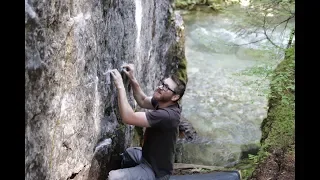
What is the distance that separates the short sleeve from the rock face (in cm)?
52

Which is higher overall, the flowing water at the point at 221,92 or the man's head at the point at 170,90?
the man's head at the point at 170,90

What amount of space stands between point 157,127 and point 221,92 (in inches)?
372

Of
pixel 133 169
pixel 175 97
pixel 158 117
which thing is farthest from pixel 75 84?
pixel 133 169

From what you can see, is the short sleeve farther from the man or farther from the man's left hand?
the man's left hand

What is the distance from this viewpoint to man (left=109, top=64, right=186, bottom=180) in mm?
4027

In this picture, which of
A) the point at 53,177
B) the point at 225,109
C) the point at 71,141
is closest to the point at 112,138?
the point at 71,141

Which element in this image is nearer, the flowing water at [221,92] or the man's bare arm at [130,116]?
the man's bare arm at [130,116]

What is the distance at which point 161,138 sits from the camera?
4.26 m

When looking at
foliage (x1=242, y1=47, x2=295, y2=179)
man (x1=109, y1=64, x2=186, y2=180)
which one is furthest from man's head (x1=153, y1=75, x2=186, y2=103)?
foliage (x1=242, y1=47, x2=295, y2=179)

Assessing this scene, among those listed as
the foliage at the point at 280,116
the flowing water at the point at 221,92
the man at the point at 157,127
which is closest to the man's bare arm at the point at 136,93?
the man at the point at 157,127

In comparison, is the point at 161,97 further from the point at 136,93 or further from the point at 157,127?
the point at 136,93

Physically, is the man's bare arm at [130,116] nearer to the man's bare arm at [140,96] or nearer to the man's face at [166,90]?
the man's face at [166,90]

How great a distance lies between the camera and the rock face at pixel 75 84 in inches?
107
